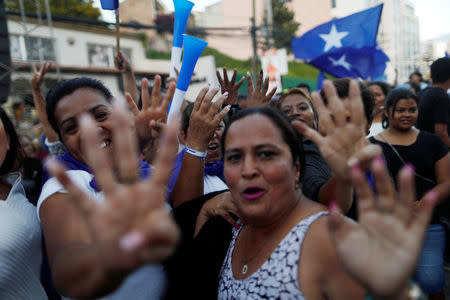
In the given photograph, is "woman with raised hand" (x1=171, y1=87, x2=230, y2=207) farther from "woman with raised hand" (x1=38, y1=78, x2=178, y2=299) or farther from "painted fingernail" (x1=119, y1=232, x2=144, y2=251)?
"painted fingernail" (x1=119, y1=232, x2=144, y2=251)

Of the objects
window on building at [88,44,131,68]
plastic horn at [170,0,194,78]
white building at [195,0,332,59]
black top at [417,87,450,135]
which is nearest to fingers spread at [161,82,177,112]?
plastic horn at [170,0,194,78]

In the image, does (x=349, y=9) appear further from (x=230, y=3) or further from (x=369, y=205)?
(x=369, y=205)

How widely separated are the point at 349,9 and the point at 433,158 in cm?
3739

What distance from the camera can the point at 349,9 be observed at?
115ft

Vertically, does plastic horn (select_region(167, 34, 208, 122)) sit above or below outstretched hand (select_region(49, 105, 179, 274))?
above

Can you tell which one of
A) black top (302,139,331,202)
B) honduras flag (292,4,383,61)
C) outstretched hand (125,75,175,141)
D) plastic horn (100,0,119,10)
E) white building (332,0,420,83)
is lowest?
black top (302,139,331,202)

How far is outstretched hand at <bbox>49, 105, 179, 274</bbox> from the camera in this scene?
76 centimetres

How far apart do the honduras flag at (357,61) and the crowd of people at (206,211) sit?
174 inches

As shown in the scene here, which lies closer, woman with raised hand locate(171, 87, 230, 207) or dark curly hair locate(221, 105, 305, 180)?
dark curly hair locate(221, 105, 305, 180)

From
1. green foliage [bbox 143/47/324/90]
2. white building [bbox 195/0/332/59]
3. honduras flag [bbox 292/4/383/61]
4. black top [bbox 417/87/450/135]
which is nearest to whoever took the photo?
black top [bbox 417/87/450/135]

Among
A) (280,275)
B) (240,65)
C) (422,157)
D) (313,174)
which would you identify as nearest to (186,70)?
(313,174)

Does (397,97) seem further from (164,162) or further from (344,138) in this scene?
(164,162)

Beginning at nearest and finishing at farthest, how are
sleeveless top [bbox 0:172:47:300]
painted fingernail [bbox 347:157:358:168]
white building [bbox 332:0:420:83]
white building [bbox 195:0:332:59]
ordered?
painted fingernail [bbox 347:157:358:168] < sleeveless top [bbox 0:172:47:300] < white building [bbox 195:0:332:59] < white building [bbox 332:0:420:83]

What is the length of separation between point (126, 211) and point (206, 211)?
906 mm
